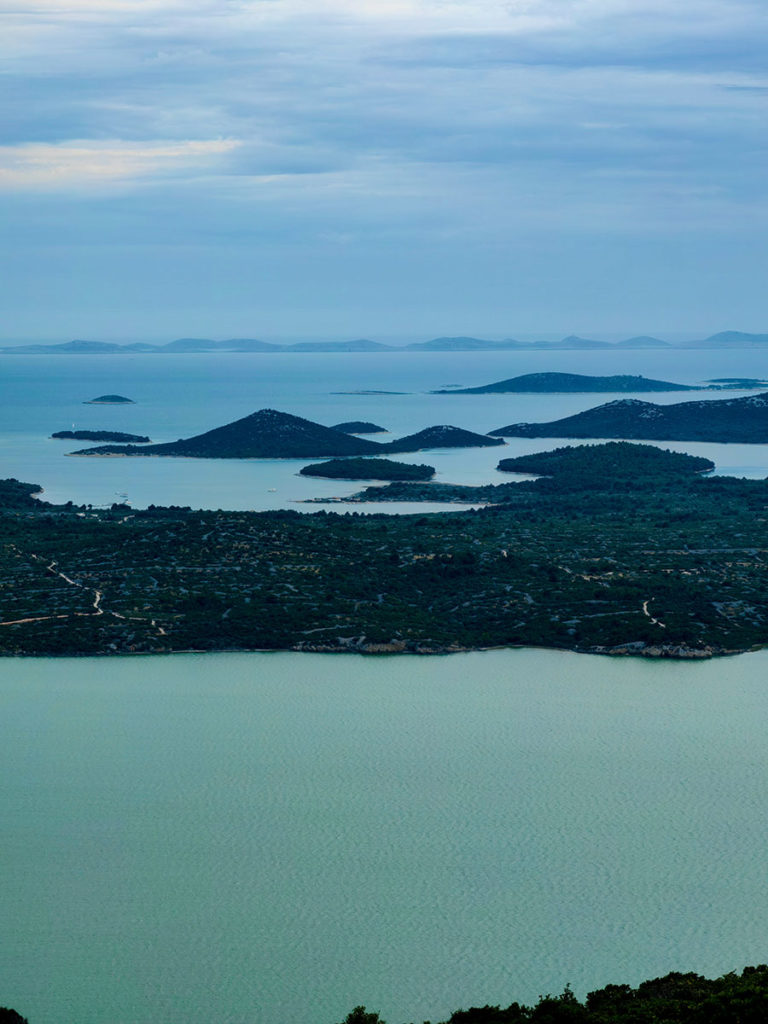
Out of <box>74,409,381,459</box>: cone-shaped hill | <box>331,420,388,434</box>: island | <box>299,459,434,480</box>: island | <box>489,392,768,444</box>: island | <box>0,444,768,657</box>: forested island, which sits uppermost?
<box>489,392,768,444</box>: island

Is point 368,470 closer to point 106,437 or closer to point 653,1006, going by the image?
point 106,437

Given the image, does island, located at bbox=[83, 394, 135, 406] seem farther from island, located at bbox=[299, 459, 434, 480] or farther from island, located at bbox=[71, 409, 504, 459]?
island, located at bbox=[299, 459, 434, 480]

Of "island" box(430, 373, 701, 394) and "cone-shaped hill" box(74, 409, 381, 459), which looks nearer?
"cone-shaped hill" box(74, 409, 381, 459)

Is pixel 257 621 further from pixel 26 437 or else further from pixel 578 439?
pixel 26 437

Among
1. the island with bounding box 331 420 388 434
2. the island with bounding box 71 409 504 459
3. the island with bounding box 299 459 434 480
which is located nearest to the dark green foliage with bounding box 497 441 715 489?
the island with bounding box 299 459 434 480

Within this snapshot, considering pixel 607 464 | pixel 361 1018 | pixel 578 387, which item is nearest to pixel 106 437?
pixel 607 464

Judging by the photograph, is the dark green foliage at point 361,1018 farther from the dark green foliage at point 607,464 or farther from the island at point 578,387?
the island at point 578,387

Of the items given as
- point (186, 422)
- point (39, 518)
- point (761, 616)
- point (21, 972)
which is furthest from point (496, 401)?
point (21, 972)
